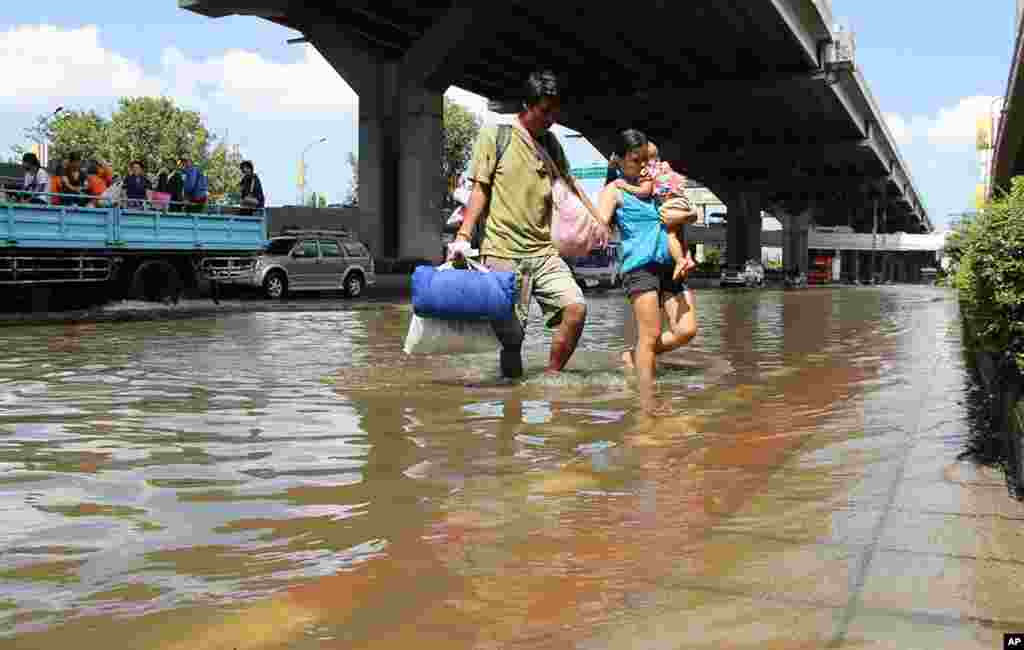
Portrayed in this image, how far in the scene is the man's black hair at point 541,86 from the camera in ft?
21.3

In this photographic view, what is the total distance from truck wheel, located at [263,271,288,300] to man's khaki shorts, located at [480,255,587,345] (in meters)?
18.9

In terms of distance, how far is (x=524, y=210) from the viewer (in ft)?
21.6

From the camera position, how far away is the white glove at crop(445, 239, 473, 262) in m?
6.41

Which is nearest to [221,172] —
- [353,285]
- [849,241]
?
[353,285]

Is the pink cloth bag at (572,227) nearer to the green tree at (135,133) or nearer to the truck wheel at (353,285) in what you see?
the truck wheel at (353,285)

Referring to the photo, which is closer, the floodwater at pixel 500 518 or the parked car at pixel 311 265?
the floodwater at pixel 500 518

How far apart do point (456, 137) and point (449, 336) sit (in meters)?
73.4

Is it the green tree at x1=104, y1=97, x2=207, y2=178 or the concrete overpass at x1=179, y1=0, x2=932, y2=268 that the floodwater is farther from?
the green tree at x1=104, y1=97, x2=207, y2=178

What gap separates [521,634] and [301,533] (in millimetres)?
1108

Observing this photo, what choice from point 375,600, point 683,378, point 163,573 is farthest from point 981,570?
point 683,378

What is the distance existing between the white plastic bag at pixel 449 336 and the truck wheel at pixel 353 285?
20.8m

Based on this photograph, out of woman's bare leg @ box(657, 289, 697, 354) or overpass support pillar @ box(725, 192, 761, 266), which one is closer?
woman's bare leg @ box(657, 289, 697, 354)

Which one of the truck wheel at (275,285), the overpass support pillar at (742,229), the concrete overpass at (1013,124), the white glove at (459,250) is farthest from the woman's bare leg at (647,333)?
the overpass support pillar at (742,229)

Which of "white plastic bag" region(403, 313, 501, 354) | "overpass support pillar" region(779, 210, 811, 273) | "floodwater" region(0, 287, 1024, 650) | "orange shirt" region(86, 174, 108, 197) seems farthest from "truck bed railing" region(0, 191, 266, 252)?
"overpass support pillar" region(779, 210, 811, 273)
